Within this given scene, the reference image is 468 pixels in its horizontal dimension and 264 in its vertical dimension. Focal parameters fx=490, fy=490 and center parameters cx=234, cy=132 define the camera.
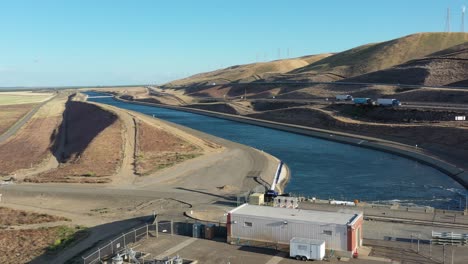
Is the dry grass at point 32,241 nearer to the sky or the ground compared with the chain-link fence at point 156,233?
nearer to the ground

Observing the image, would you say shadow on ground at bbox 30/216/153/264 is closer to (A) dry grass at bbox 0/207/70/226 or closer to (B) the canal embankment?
(A) dry grass at bbox 0/207/70/226

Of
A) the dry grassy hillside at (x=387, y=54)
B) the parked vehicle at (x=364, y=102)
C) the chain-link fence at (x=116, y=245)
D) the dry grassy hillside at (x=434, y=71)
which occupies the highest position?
the dry grassy hillside at (x=387, y=54)

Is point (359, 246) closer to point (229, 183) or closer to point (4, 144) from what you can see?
point (229, 183)

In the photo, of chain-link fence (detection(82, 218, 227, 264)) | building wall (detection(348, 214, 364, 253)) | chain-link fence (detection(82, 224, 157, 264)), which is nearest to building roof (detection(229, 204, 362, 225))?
building wall (detection(348, 214, 364, 253))

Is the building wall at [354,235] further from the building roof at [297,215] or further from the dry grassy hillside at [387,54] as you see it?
the dry grassy hillside at [387,54]

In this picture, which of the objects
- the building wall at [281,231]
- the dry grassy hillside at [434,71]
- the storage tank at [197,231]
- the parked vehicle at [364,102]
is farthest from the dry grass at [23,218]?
the dry grassy hillside at [434,71]

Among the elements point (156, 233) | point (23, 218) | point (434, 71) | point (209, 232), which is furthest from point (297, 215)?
point (434, 71)

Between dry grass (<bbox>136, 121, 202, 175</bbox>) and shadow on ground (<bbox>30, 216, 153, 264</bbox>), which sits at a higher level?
dry grass (<bbox>136, 121, 202, 175</bbox>)
